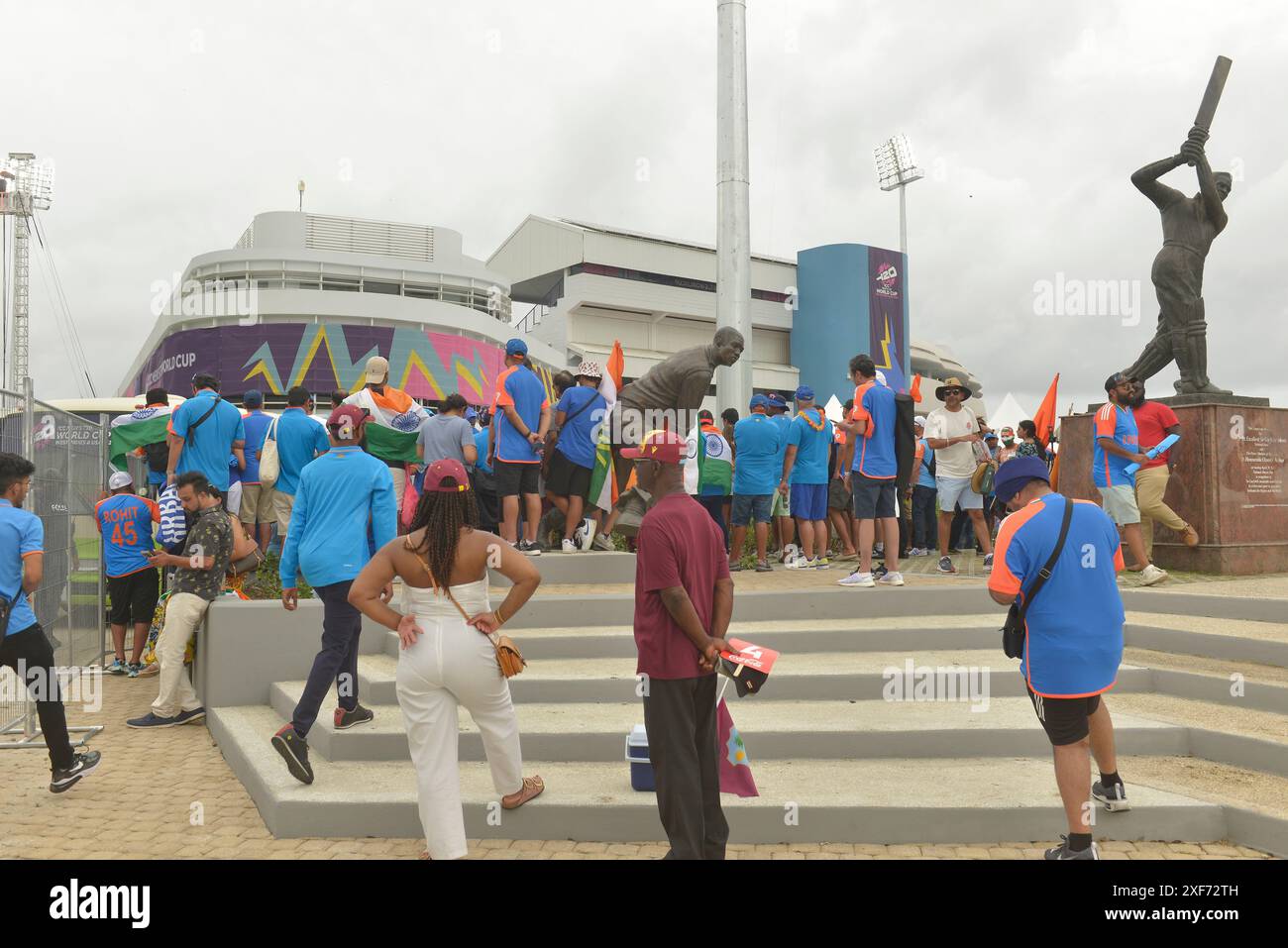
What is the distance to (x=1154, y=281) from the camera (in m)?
9.93

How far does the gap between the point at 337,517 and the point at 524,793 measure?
1.91m

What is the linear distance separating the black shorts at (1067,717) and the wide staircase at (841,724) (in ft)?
2.22

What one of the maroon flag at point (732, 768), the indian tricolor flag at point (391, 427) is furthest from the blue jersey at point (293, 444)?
the maroon flag at point (732, 768)

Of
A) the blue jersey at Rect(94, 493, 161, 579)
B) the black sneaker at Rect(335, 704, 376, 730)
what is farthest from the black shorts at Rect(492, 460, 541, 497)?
the blue jersey at Rect(94, 493, 161, 579)

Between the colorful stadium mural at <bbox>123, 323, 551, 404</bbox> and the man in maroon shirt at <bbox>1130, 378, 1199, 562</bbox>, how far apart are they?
32004 millimetres

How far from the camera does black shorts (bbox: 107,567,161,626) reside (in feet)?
27.9

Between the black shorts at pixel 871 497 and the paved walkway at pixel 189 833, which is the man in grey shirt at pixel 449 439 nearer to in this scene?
the paved walkway at pixel 189 833

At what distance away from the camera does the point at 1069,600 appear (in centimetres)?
378
